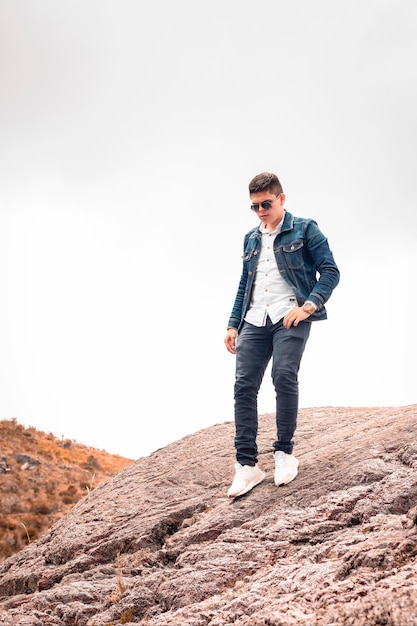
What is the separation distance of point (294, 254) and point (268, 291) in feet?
1.45

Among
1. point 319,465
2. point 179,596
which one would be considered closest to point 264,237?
point 319,465

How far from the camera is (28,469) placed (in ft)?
78.1

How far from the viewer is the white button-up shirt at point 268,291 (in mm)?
5785

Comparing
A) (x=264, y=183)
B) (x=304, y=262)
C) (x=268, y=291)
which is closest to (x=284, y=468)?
(x=268, y=291)

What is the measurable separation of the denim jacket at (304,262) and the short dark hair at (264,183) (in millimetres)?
397

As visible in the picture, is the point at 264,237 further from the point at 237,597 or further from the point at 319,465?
the point at 237,597

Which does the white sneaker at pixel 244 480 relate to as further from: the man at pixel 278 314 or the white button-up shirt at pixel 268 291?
the white button-up shirt at pixel 268 291

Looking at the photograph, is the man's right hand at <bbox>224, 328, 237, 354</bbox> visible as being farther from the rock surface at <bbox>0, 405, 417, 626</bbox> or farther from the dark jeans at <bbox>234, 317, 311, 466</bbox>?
the rock surface at <bbox>0, 405, 417, 626</bbox>

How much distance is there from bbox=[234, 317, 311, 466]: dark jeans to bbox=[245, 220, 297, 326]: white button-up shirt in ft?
0.33

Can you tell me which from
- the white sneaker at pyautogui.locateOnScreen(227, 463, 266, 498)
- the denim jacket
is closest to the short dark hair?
the denim jacket

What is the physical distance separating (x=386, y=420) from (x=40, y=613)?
4209 mm

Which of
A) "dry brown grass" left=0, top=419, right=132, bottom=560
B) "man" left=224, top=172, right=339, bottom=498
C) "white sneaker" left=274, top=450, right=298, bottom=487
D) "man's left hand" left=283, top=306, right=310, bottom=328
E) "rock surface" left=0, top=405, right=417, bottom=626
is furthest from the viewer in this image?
"dry brown grass" left=0, top=419, right=132, bottom=560

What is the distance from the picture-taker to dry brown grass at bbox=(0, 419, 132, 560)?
1842 centimetres

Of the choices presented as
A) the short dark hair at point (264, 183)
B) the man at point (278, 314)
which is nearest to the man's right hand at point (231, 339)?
the man at point (278, 314)
